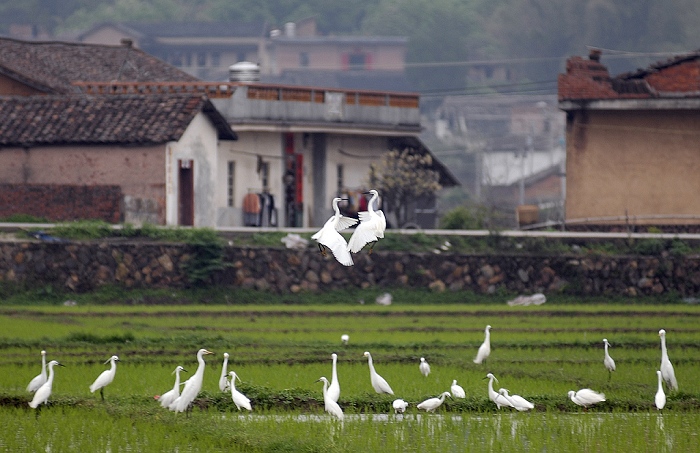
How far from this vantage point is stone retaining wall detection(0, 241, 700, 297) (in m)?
29.5

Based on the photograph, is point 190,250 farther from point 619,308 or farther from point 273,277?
point 619,308

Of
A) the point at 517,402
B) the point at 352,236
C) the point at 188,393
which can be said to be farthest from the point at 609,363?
the point at 188,393

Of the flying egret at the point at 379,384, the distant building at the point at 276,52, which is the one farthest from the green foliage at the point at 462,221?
the distant building at the point at 276,52

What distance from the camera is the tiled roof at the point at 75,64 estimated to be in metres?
39.8

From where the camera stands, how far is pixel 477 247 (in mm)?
31625

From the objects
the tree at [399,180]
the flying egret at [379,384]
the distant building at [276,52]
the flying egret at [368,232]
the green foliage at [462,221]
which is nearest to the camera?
the flying egret at [368,232]

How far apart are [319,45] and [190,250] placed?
54.8 m

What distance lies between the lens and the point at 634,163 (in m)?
35.6

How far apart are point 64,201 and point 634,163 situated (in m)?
15.1

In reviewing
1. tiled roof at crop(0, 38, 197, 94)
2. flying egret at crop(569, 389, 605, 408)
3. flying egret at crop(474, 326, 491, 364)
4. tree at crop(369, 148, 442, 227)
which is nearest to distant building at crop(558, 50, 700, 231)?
tree at crop(369, 148, 442, 227)

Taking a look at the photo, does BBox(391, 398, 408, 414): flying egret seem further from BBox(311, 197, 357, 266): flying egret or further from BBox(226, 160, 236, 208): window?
BBox(226, 160, 236, 208): window

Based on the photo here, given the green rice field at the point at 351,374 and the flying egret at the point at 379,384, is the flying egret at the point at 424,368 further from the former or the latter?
the flying egret at the point at 379,384

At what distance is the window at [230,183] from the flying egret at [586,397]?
76.4ft

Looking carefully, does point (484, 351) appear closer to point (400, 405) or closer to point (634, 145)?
point (400, 405)
